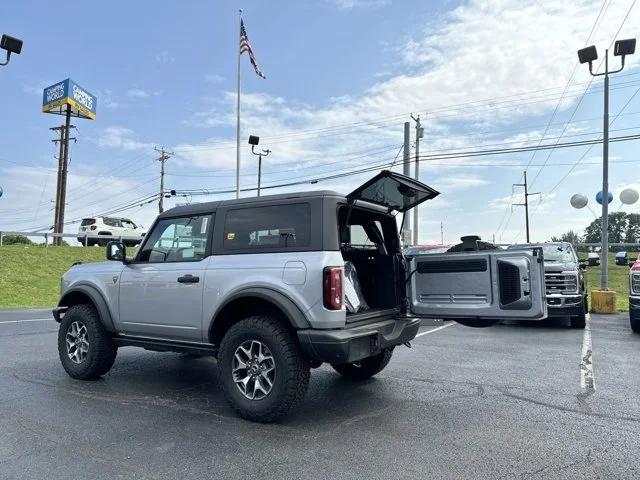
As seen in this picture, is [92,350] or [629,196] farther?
[629,196]

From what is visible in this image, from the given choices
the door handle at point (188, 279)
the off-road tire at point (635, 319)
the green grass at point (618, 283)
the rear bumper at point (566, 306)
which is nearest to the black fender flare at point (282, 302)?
the door handle at point (188, 279)

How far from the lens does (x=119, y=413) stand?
451cm

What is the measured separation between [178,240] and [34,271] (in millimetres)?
18584

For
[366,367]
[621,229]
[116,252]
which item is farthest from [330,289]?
[621,229]

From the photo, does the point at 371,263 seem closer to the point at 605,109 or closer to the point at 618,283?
the point at 605,109

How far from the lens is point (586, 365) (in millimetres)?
6785

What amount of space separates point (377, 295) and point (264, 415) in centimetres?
175

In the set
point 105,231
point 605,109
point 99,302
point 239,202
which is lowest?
point 99,302

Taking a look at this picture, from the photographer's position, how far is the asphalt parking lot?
3379 mm

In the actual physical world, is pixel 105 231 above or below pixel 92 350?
above

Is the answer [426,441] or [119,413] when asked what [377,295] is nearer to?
[426,441]

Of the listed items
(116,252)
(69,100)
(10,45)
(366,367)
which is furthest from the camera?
(69,100)

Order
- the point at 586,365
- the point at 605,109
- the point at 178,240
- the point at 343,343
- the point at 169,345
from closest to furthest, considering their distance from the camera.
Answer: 1. the point at 343,343
2. the point at 169,345
3. the point at 178,240
4. the point at 586,365
5. the point at 605,109

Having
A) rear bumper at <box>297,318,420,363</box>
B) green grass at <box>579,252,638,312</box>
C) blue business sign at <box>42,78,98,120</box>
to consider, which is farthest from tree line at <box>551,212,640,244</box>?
rear bumper at <box>297,318,420,363</box>
